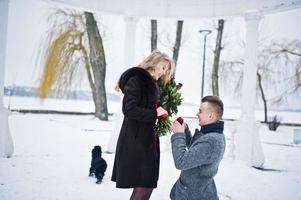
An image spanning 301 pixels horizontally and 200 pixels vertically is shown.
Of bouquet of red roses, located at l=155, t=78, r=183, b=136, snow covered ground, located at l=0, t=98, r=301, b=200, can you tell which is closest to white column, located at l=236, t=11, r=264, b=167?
snow covered ground, located at l=0, t=98, r=301, b=200

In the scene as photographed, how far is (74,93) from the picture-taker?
13.6 metres

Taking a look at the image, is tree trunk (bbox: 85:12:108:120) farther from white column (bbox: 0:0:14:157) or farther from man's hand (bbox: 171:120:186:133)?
man's hand (bbox: 171:120:186:133)

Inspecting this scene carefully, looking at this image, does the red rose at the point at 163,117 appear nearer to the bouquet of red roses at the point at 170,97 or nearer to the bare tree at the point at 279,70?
the bouquet of red roses at the point at 170,97

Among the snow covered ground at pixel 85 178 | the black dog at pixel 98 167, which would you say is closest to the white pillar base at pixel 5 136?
the snow covered ground at pixel 85 178

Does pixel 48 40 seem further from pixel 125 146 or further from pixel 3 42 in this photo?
pixel 125 146

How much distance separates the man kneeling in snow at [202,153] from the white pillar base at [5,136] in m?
4.63

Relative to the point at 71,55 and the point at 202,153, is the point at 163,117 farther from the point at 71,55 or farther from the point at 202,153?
the point at 71,55

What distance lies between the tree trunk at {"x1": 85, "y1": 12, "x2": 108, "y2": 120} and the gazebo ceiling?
7170mm

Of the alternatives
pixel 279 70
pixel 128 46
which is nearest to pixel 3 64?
pixel 128 46

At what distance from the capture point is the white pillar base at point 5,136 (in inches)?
221

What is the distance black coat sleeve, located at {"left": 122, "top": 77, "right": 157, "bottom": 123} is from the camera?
87.5 inches

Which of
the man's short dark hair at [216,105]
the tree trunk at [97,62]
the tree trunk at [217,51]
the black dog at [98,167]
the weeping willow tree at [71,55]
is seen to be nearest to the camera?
the man's short dark hair at [216,105]

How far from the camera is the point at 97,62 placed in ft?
47.6

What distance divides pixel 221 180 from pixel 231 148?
205cm
